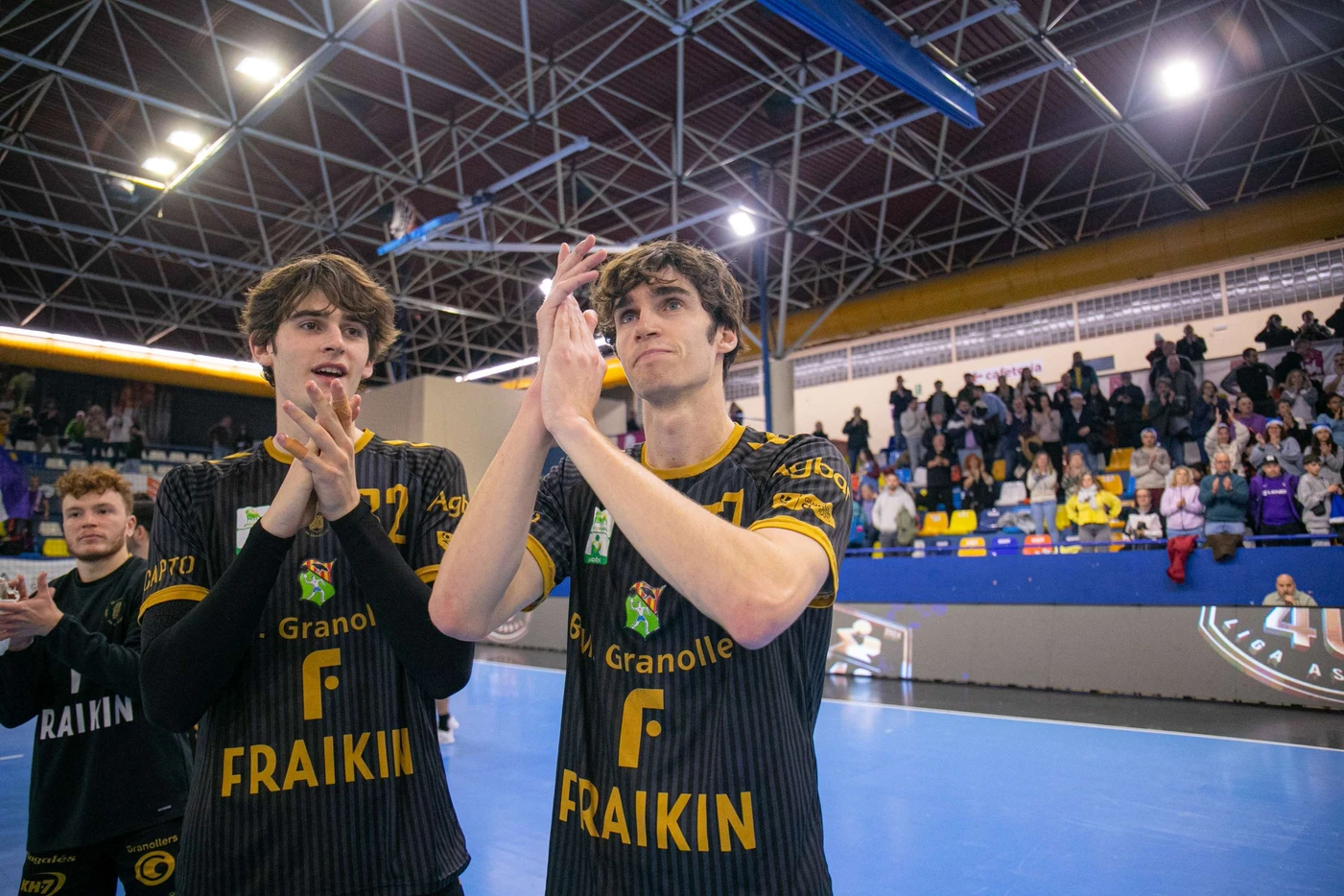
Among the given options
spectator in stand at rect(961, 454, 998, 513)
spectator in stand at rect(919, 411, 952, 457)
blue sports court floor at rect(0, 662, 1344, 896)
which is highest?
spectator in stand at rect(919, 411, 952, 457)

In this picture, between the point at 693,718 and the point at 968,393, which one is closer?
the point at 693,718

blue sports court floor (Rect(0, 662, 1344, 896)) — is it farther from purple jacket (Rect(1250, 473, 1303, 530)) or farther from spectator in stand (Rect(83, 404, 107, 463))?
spectator in stand (Rect(83, 404, 107, 463))

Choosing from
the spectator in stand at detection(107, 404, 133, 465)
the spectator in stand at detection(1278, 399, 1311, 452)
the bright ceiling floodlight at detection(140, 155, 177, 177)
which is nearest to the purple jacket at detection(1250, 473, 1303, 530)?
the spectator in stand at detection(1278, 399, 1311, 452)

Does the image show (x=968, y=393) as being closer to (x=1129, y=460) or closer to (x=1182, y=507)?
(x=1129, y=460)

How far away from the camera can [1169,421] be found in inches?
540

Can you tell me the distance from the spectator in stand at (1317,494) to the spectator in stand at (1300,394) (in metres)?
2.08

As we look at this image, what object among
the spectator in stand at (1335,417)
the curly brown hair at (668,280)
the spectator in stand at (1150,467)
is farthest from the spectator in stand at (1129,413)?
the curly brown hair at (668,280)

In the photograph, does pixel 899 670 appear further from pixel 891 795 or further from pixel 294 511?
pixel 294 511

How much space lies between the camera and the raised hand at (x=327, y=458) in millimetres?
1652

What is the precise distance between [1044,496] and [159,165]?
15839 millimetres

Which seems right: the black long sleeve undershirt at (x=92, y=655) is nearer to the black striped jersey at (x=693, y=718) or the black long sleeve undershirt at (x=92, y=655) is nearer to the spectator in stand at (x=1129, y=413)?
the black striped jersey at (x=693, y=718)

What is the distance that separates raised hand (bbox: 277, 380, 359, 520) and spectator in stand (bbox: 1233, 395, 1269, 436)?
14012 mm

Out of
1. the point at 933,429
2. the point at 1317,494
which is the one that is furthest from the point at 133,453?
the point at 1317,494

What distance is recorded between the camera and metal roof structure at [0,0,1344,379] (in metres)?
11.7
